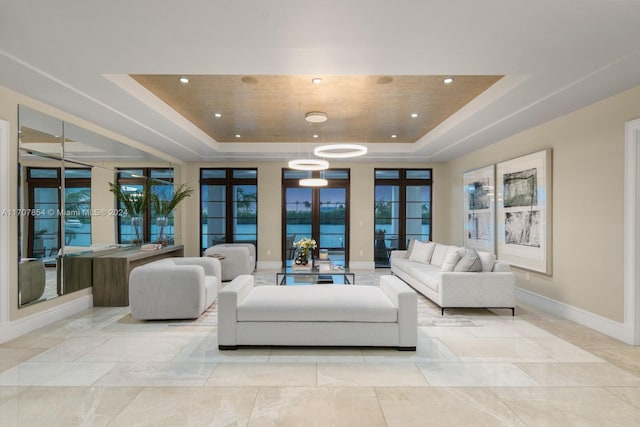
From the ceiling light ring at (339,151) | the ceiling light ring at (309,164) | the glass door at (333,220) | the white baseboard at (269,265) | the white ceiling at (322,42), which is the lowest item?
the white baseboard at (269,265)

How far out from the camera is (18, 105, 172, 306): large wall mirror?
12.4ft

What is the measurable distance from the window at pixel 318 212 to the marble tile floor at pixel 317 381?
4.86 m

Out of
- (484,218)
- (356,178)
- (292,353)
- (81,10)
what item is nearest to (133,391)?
(292,353)

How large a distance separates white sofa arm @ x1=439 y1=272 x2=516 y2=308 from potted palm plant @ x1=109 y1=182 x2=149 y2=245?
516cm

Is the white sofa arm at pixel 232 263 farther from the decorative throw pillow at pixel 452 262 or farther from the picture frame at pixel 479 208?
the picture frame at pixel 479 208

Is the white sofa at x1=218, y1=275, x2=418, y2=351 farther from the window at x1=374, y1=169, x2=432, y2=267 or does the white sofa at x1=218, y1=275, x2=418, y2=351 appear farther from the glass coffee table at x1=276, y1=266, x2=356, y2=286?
the window at x1=374, y1=169, x2=432, y2=267

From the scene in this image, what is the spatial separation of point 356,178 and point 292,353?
5.86 meters

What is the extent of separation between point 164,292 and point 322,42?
335 cm

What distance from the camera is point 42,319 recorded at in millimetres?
3967

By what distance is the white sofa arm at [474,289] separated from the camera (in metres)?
4.46

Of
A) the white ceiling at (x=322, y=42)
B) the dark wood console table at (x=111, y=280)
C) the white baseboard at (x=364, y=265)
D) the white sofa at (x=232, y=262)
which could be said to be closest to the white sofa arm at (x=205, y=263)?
the dark wood console table at (x=111, y=280)

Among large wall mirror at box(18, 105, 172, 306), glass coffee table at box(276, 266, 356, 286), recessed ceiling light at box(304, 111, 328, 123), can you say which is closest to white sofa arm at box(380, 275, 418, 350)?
glass coffee table at box(276, 266, 356, 286)

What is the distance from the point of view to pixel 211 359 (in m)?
3.06

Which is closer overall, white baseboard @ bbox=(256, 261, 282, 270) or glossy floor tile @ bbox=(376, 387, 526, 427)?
glossy floor tile @ bbox=(376, 387, 526, 427)
